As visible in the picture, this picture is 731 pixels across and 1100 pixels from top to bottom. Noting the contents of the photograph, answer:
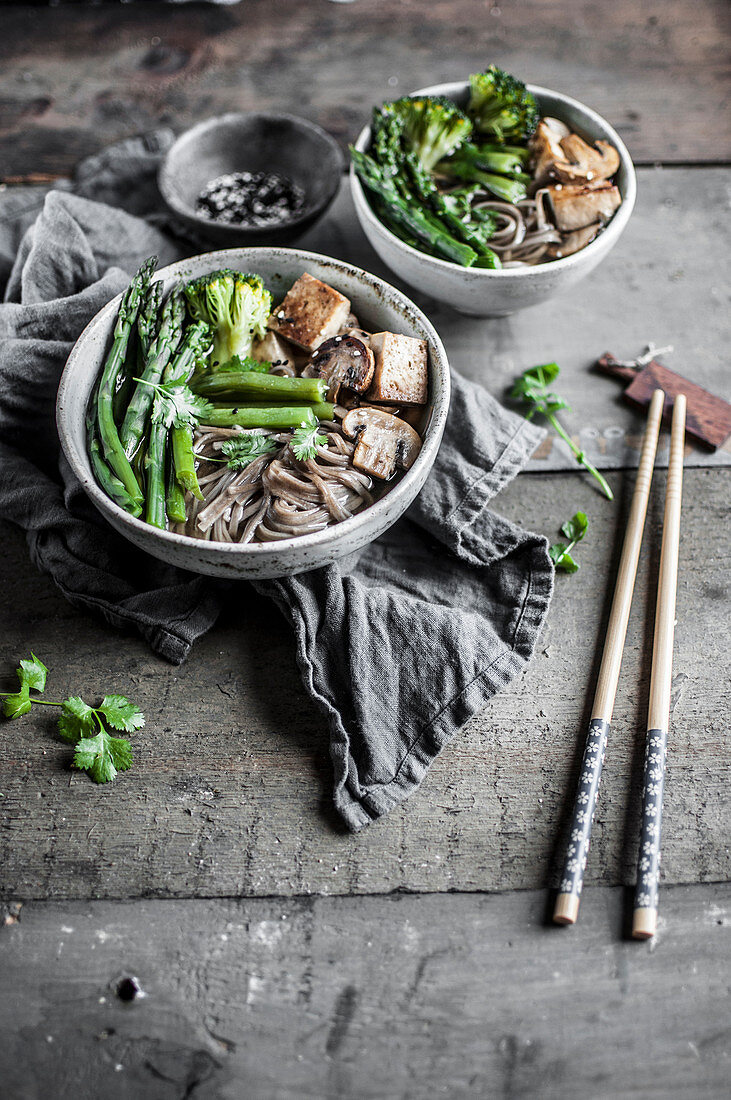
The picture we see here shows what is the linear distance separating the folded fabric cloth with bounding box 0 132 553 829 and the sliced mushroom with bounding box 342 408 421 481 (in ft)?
0.76

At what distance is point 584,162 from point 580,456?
1.03 m

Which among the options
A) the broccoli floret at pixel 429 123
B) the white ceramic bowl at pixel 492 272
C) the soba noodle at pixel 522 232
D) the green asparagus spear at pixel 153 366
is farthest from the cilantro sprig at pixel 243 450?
the broccoli floret at pixel 429 123

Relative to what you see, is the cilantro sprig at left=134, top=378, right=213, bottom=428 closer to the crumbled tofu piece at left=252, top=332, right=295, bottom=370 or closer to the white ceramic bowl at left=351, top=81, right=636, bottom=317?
the crumbled tofu piece at left=252, top=332, right=295, bottom=370

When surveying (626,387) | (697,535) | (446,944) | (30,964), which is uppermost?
(626,387)

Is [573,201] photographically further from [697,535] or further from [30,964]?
[30,964]

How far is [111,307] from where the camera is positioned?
2.48 meters

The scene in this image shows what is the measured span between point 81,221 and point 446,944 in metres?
2.61

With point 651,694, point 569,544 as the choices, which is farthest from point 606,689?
point 569,544

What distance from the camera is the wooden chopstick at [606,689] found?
6.66ft

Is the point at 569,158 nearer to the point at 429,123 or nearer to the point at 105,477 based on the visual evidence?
the point at 429,123

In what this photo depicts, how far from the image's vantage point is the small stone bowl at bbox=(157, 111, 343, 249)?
3.18 metres

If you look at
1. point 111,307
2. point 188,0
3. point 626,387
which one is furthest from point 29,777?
point 188,0

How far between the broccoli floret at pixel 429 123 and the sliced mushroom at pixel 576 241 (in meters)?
0.56

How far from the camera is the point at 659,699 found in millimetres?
2268
